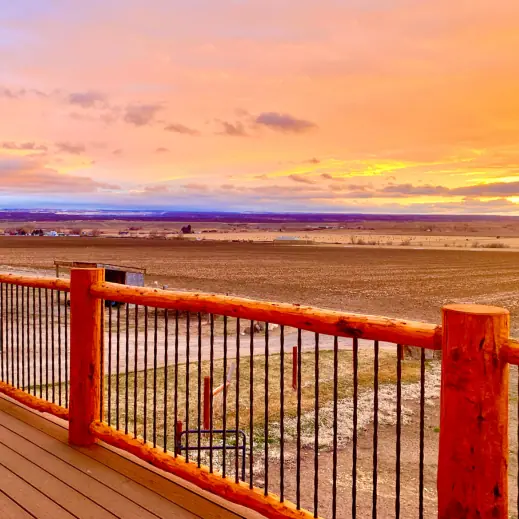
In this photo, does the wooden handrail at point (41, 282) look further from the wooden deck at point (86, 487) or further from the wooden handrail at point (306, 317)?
the wooden deck at point (86, 487)

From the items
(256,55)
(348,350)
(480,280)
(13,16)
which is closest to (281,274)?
(480,280)

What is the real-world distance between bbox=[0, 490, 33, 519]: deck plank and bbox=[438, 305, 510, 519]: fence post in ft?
8.09

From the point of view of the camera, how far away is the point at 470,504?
92.9 inches

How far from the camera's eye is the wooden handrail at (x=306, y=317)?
103 inches

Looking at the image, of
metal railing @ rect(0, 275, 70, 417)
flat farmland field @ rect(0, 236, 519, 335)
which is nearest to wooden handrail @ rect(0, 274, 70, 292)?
metal railing @ rect(0, 275, 70, 417)

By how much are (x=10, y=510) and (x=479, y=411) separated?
2.77 metres

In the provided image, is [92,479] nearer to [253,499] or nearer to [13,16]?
[253,499]

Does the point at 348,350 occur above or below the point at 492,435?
below

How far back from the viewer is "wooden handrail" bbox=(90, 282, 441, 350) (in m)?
2.63

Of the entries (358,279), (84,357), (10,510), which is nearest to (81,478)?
(10,510)

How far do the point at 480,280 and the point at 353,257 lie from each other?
74.9 ft

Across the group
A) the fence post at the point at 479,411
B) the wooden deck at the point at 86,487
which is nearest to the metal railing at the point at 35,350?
the wooden deck at the point at 86,487

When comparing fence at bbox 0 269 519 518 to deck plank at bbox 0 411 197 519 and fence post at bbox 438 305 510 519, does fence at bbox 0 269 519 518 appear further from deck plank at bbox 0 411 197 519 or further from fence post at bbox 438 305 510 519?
deck plank at bbox 0 411 197 519

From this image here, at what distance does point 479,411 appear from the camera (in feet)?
7.66
